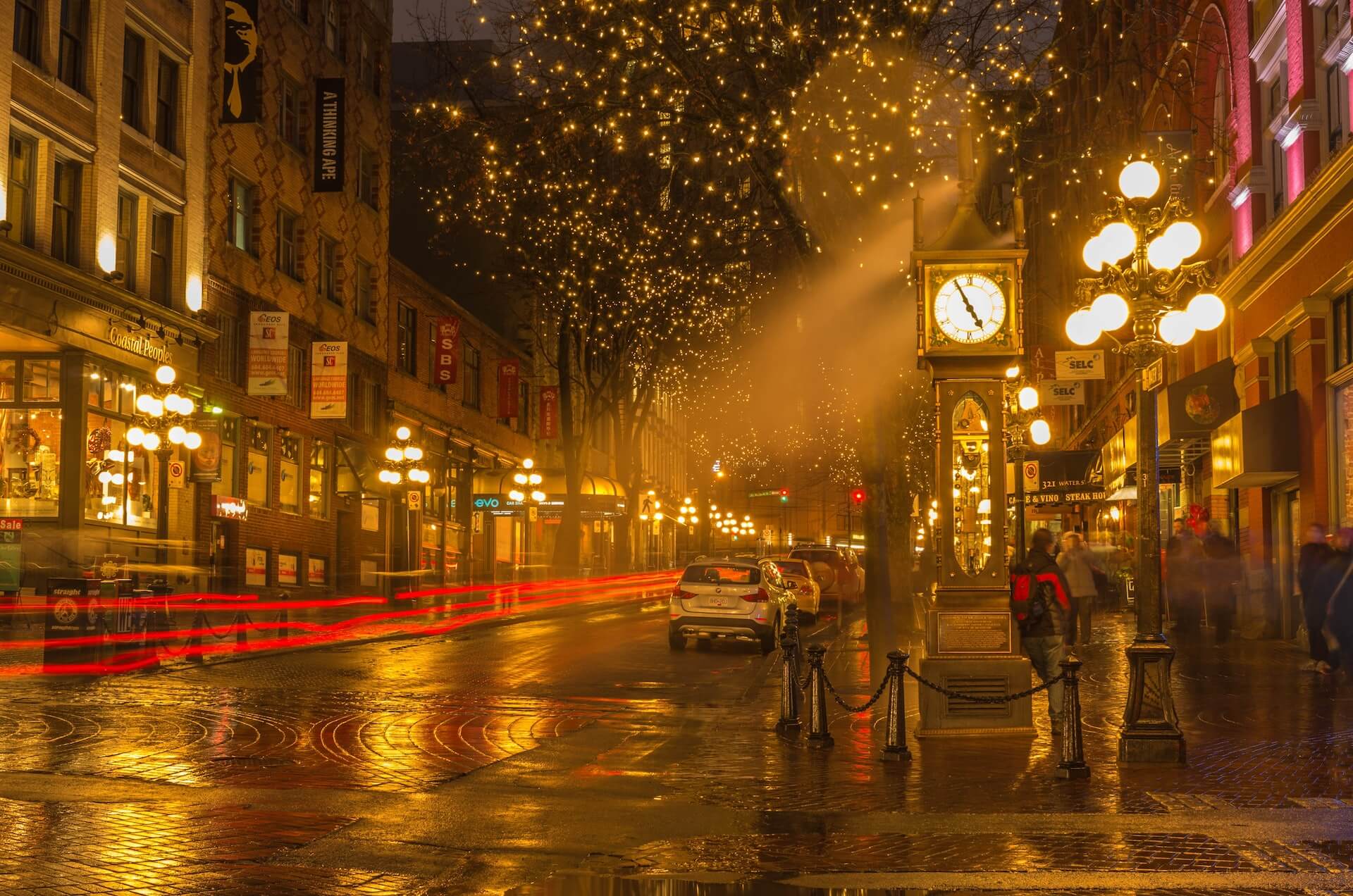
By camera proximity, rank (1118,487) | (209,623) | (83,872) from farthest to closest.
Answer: (1118,487) → (209,623) → (83,872)

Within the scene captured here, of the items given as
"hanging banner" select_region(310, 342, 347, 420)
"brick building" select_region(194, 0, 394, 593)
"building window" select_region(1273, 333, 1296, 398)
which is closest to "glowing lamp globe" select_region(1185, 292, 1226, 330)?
"building window" select_region(1273, 333, 1296, 398)

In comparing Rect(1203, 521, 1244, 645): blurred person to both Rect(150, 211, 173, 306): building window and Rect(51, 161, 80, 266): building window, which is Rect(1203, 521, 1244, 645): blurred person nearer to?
Rect(51, 161, 80, 266): building window

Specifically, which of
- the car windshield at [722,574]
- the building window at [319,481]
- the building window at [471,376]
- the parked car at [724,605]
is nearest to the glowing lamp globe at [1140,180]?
the parked car at [724,605]

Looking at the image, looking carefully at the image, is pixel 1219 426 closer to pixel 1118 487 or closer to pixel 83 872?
pixel 1118 487

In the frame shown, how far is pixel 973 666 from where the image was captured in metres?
13.9

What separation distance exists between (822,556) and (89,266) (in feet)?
58.4

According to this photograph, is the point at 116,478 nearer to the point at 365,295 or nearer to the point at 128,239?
the point at 128,239

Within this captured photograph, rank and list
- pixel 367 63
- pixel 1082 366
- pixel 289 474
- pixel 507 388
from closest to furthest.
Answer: pixel 1082 366, pixel 289 474, pixel 367 63, pixel 507 388

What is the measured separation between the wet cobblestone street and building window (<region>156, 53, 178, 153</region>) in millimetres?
16646

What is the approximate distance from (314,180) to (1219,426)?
872 inches

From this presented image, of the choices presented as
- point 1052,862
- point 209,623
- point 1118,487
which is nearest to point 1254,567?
point 1118,487

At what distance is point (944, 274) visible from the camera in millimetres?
14289

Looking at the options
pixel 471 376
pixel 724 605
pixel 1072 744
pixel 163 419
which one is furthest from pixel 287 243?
pixel 1072 744

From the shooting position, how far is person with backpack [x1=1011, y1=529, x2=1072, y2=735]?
1398 centimetres
